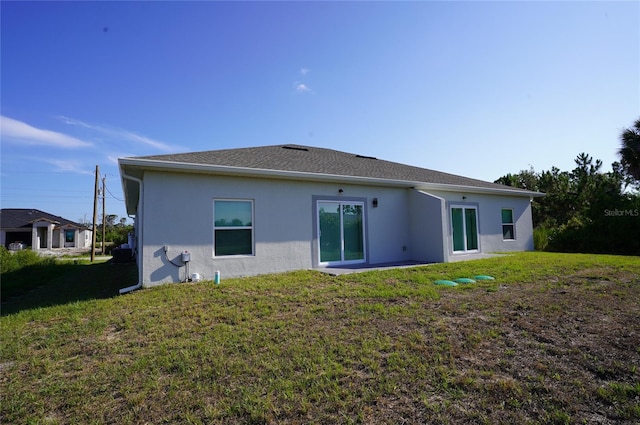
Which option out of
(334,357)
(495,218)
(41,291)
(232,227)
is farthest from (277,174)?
(495,218)

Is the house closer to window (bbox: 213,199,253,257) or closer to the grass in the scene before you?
window (bbox: 213,199,253,257)

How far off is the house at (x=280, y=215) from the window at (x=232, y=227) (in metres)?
0.03

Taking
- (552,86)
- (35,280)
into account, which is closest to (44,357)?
(35,280)

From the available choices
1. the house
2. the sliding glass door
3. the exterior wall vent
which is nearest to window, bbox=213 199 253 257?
the house

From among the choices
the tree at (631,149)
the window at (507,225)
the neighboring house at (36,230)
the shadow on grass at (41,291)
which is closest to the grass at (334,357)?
the shadow on grass at (41,291)

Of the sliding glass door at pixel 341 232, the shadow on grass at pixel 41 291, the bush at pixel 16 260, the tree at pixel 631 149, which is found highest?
the tree at pixel 631 149

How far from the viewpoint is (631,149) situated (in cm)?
1560

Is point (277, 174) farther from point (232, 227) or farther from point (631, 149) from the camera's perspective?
point (631, 149)

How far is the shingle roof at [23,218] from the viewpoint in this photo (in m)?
33.3

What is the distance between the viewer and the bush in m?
13.0

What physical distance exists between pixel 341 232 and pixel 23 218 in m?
41.1

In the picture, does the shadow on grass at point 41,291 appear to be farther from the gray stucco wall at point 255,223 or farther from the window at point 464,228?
the window at point 464,228

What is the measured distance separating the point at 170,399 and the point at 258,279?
520cm

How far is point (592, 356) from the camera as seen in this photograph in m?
3.42
